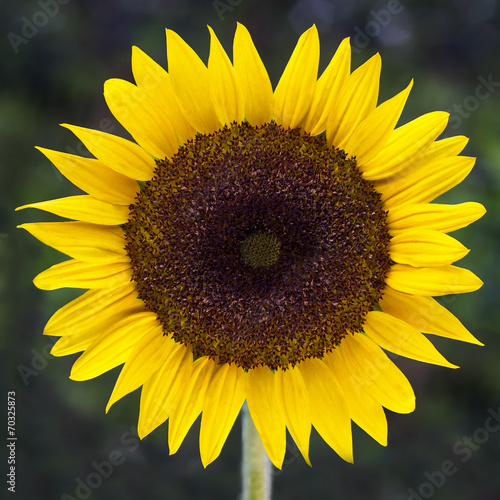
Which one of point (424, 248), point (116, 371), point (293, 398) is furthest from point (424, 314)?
point (116, 371)

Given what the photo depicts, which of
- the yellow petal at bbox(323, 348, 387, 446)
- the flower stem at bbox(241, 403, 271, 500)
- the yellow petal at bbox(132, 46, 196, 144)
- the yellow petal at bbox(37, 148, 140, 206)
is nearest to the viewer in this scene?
the yellow petal at bbox(132, 46, 196, 144)

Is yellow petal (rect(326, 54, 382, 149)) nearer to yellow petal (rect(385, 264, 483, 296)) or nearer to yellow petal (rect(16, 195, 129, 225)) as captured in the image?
yellow petal (rect(385, 264, 483, 296))

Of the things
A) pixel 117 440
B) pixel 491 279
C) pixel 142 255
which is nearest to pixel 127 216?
pixel 142 255

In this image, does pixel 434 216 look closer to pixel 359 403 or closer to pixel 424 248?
pixel 424 248

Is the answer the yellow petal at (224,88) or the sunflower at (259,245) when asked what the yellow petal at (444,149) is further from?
the yellow petal at (224,88)

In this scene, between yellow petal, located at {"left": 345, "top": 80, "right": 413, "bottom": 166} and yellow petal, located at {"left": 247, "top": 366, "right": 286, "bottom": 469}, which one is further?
yellow petal, located at {"left": 247, "top": 366, "right": 286, "bottom": 469}

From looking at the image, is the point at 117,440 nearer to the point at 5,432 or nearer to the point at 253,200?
the point at 5,432

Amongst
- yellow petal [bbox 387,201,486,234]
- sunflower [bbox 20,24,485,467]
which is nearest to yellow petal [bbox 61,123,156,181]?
sunflower [bbox 20,24,485,467]
